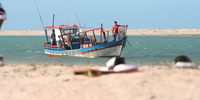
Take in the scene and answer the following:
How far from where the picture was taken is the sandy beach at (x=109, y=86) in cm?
791

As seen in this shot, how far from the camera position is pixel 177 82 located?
8.45 meters

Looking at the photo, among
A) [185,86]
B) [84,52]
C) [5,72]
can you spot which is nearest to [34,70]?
[5,72]

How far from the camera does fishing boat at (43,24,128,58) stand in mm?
24812

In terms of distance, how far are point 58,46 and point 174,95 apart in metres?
19.2

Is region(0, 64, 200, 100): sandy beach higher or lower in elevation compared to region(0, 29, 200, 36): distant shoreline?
higher

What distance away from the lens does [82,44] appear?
26.0 m

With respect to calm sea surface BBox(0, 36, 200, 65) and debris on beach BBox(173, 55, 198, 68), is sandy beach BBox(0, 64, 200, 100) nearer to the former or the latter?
debris on beach BBox(173, 55, 198, 68)

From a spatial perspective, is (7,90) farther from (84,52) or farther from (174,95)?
(84,52)

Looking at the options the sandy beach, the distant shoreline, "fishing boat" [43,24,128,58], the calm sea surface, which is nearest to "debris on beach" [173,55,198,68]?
the sandy beach

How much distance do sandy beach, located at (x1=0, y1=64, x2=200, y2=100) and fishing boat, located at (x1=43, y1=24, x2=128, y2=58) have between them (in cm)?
1463

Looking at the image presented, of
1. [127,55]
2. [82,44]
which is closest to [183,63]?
[82,44]

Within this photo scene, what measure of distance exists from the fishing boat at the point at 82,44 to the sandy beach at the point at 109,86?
14.6 metres

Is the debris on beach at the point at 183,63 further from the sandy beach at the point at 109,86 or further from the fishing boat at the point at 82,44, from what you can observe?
the fishing boat at the point at 82,44

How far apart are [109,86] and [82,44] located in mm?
17534
